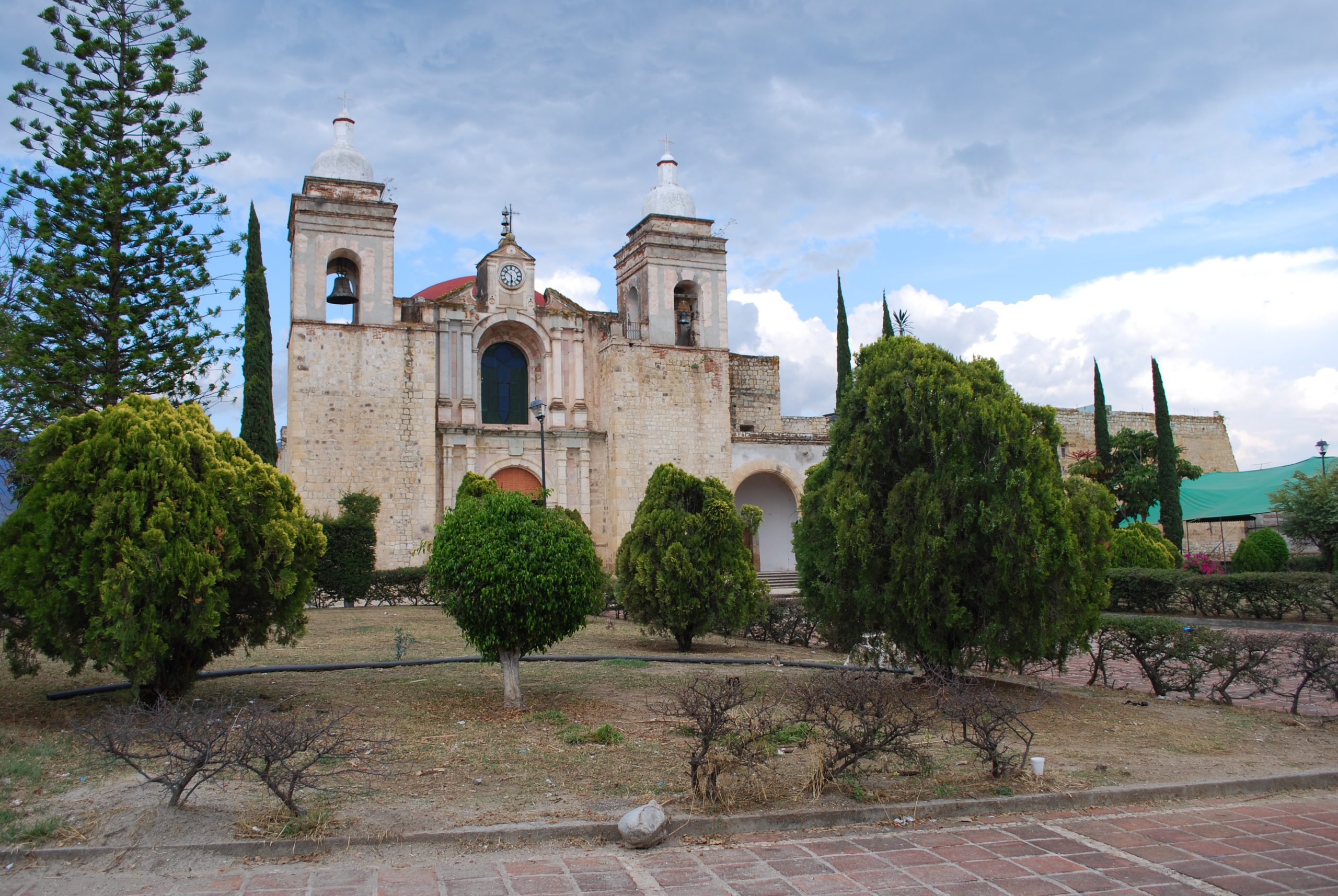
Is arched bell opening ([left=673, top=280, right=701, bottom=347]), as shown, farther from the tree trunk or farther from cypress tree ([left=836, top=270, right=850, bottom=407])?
the tree trunk

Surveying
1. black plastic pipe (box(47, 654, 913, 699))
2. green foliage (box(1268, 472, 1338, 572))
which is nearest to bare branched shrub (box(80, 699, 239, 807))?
black plastic pipe (box(47, 654, 913, 699))

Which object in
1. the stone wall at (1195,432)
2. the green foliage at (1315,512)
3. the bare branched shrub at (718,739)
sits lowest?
the bare branched shrub at (718,739)

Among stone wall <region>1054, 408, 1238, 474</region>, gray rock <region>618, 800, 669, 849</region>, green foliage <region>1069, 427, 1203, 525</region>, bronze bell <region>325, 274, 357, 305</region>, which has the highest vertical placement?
bronze bell <region>325, 274, 357, 305</region>

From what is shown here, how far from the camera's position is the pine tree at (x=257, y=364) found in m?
21.0

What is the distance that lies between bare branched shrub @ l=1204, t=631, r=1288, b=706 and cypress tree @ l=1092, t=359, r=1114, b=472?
21615 mm

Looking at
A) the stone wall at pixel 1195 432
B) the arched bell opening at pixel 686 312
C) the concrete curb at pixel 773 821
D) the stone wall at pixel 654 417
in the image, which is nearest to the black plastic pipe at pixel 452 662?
the concrete curb at pixel 773 821

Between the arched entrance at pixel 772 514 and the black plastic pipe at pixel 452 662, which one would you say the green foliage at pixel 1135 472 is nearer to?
the arched entrance at pixel 772 514

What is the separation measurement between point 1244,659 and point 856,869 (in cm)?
501

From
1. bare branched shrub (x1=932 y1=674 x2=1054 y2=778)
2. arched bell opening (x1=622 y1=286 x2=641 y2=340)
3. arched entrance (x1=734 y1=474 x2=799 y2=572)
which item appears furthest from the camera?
arched entrance (x1=734 y1=474 x2=799 y2=572)

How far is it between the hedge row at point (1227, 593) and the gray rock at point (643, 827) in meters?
13.3

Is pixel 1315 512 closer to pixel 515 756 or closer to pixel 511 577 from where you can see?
pixel 511 577

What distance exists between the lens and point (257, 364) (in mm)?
21547

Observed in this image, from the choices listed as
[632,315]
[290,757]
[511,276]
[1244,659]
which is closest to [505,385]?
[511,276]

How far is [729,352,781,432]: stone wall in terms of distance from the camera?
97.7 feet
